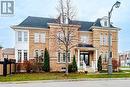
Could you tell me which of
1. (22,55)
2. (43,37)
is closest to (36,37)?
(43,37)

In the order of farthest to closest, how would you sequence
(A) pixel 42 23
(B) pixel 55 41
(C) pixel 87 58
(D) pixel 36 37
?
(C) pixel 87 58
(A) pixel 42 23
(B) pixel 55 41
(D) pixel 36 37

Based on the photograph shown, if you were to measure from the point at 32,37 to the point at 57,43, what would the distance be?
3.87m

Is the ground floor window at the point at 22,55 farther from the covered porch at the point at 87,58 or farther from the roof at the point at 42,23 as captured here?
the covered porch at the point at 87,58

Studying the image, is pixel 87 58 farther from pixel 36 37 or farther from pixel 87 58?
pixel 36 37

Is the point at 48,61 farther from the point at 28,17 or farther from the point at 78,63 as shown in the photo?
the point at 28,17

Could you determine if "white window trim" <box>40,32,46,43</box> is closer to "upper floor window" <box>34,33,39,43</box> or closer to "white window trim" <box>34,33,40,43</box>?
"white window trim" <box>34,33,40,43</box>

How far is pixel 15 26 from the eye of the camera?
45.6 meters

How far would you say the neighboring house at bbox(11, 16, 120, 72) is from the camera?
1836 inches

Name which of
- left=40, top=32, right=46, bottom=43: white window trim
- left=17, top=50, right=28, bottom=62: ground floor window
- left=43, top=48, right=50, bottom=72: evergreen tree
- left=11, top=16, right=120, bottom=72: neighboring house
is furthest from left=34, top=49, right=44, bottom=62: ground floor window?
left=40, top=32, right=46, bottom=43: white window trim

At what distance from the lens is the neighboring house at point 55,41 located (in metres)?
46.6

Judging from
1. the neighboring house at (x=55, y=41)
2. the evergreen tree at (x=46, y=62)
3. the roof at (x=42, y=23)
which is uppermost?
the roof at (x=42, y=23)

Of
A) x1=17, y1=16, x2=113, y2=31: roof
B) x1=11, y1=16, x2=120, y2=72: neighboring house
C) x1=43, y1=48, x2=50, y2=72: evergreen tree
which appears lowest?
x1=43, y1=48, x2=50, y2=72: evergreen tree

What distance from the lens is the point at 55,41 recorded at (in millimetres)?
47719

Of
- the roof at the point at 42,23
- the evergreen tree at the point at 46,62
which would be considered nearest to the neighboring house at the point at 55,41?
the roof at the point at 42,23
